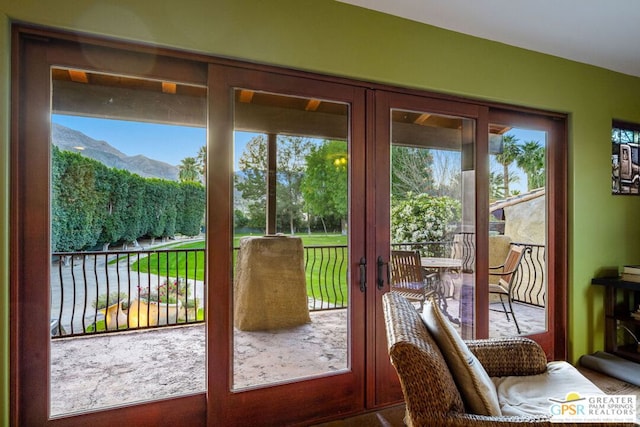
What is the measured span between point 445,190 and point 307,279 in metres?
1.29

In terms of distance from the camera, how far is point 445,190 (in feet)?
9.29

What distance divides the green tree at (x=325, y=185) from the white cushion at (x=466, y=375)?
107 centimetres

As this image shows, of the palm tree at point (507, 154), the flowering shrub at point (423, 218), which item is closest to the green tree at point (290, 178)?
the flowering shrub at point (423, 218)

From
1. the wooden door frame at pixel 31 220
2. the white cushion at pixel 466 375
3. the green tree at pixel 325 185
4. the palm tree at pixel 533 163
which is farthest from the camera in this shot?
the palm tree at pixel 533 163

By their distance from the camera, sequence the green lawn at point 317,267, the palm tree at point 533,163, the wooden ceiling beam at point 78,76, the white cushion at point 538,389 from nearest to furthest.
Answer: the white cushion at point 538,389
the wooden ceiling beam at point 78,76
the green lawn at point 317,267
the palm tree at point 533,163

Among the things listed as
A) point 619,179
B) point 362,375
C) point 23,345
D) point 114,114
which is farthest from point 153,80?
point 619,179

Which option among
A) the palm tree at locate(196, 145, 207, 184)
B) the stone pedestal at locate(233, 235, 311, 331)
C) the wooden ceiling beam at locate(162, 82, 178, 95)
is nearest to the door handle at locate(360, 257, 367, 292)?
the stone pedestal at locate(233, 235, 311, 331)

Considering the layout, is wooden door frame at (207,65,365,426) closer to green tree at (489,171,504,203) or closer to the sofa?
the sofa

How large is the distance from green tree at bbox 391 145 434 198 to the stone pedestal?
2.75 feet

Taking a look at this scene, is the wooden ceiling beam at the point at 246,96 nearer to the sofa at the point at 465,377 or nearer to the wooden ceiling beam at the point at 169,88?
the wooden ceiling beam at the point at 169,88

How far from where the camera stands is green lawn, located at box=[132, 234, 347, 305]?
238 cm

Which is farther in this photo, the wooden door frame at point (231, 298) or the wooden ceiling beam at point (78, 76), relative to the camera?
the wooden door frame at point (231, 298)

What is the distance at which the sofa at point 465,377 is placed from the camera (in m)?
1.32

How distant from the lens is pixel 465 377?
1478 millimetres
